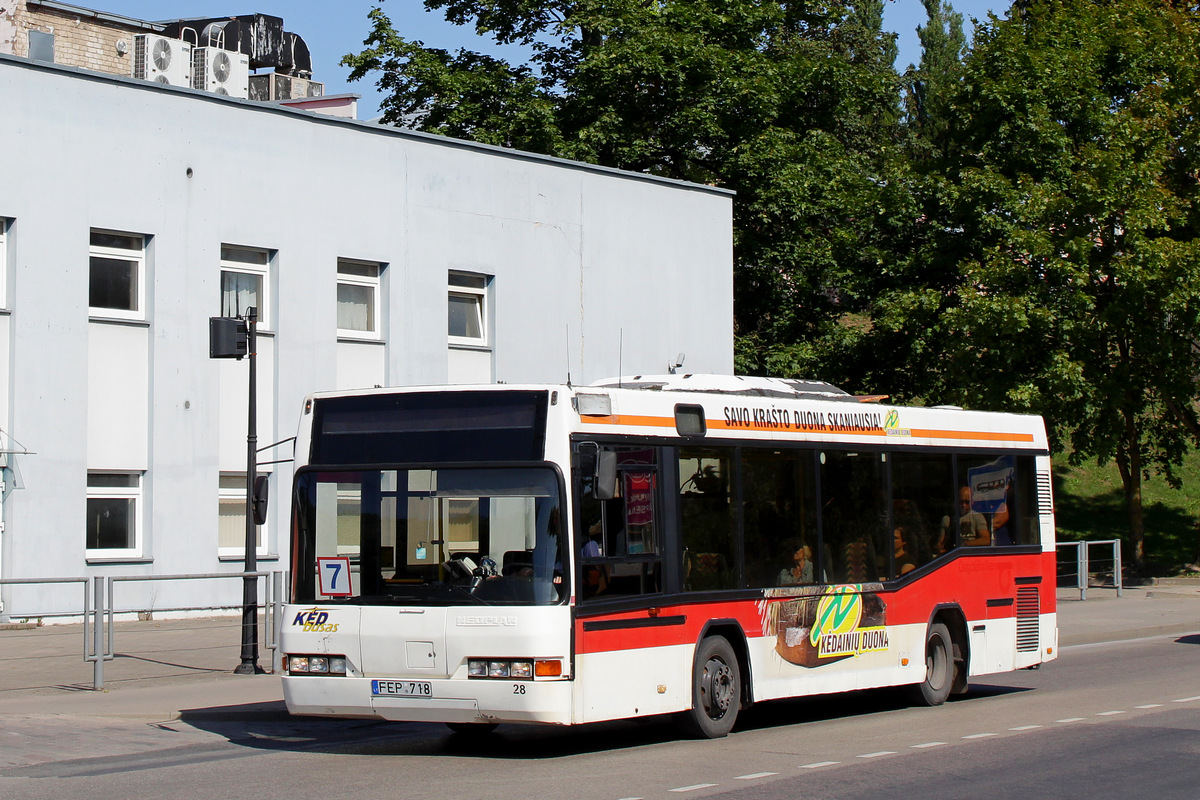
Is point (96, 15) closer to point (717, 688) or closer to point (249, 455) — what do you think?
point (249, 455)

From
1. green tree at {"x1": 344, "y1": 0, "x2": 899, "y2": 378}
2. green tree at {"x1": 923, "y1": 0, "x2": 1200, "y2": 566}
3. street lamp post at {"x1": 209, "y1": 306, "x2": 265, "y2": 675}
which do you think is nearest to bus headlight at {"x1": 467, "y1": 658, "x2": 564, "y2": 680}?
street lamp post at {"x1": 209, "y1": 306, "x2": 265, "y2": 675}

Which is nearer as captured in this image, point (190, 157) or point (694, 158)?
point (190, 157)

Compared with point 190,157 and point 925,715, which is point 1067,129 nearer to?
point 190,157

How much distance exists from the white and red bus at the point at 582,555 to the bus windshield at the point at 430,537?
1cm

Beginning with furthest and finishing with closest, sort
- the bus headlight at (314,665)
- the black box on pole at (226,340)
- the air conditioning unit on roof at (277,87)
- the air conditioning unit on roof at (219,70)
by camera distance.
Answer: the air conditioning unit on roof at (277,87) → the air conditioning unit on roof at (219,70) → the black box on pole at (226,340) → the bus headlight at (314,665)

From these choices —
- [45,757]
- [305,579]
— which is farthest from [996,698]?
[45,757]

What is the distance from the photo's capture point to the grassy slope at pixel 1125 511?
39094 millimetres

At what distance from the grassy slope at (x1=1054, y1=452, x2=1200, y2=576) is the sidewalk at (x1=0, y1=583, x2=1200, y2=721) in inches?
1039

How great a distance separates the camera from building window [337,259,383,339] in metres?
24.5

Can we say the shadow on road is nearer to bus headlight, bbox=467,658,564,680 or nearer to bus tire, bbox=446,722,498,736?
bus tire, bbox=446,722,498,736

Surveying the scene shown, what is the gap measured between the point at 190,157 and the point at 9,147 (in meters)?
2.70

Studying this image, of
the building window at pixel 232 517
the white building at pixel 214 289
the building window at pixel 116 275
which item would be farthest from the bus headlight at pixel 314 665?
the building window at pixel 232 517

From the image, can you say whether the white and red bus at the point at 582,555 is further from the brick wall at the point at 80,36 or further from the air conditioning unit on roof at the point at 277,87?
the air conditioning unit on roof at the point at 277,87

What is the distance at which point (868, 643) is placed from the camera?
13234 mm
